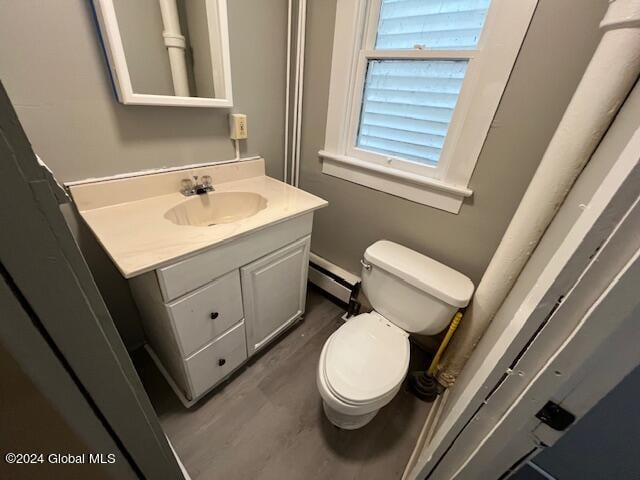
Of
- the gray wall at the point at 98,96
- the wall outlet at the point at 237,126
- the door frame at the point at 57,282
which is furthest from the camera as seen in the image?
the wall outlet at the point at 237,126

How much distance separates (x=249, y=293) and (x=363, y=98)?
1104mm

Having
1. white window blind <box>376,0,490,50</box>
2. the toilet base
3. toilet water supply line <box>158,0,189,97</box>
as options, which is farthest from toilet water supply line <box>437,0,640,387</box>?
toilet water supply line <box>158,0,189,97</box>

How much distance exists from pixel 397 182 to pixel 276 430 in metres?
1.26

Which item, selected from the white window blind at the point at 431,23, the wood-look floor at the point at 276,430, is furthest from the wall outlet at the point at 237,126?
the wood-look floor at the point at 276,430

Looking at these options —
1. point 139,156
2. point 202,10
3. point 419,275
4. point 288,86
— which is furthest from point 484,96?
point 139,156

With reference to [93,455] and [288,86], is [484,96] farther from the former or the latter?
[93,455]

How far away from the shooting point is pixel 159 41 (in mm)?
994

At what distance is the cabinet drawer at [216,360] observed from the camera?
103 cm

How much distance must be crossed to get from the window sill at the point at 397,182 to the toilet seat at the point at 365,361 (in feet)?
2.00

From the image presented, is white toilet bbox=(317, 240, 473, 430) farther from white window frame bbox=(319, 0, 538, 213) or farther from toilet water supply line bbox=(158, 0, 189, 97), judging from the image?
toilet water supply line bbox=(158, 0, 189, 97)

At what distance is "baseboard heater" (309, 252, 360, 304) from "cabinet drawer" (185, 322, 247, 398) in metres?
0.67

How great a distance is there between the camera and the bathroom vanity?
2.68ft

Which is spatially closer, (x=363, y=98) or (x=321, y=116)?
(x=363, y=98)

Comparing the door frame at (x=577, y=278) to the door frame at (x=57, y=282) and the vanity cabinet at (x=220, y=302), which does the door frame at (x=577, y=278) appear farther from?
the vanity cabinet at (x=220, y=302)
